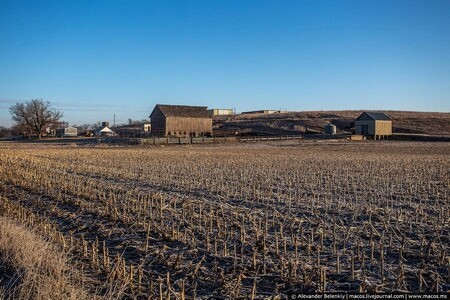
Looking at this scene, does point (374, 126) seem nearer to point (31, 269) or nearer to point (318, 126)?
point (318, 126)

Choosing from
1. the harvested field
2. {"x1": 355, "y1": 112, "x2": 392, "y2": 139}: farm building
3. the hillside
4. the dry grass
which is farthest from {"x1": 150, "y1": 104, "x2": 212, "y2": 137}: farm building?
the dry grass

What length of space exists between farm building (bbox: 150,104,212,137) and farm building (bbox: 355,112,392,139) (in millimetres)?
28904

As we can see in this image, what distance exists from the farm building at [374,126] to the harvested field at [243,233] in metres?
59.4

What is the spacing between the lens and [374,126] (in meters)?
72.7

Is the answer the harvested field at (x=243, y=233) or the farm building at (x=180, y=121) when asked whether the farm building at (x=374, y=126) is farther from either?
the harvested field at (x=243, y=233)

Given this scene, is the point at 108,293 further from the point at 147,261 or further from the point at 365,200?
the point at 365,200

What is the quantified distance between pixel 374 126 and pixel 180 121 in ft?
116

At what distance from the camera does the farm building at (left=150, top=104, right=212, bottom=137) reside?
7044 cm

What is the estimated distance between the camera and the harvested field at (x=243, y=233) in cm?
596

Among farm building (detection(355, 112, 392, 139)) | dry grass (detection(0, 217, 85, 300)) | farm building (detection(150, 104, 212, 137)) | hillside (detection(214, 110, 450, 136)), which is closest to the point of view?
dry grass (detection(0, 217, 85, 300))

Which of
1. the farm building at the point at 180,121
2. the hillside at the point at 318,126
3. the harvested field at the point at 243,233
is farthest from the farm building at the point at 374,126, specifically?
the harvested field at the point at 243,233

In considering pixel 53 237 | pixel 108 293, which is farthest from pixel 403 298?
pixel 53 237

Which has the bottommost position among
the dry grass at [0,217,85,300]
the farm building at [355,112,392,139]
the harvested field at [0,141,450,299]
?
the harvested field at [0,141,450,299]

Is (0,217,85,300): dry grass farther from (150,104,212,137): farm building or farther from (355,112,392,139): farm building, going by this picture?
(355,112,392,139): farm building
